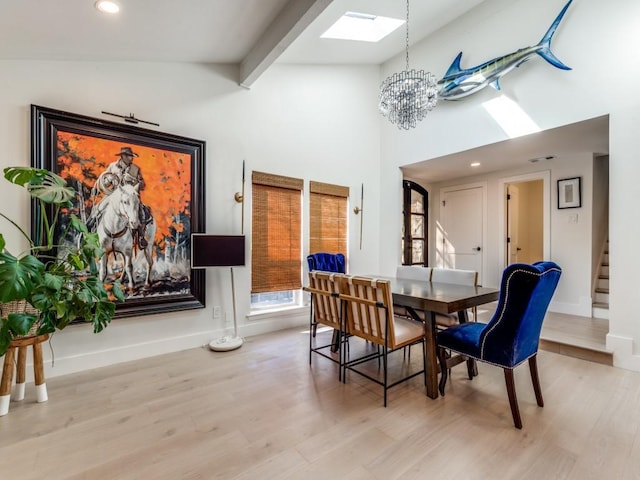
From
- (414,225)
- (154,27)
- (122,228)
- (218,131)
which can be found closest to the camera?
(154,27)

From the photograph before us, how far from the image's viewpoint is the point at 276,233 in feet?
12.7

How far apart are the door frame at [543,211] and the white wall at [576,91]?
0.92 ft

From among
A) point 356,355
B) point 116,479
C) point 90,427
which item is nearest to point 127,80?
point 90,427

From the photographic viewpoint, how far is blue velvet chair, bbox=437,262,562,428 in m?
1.81

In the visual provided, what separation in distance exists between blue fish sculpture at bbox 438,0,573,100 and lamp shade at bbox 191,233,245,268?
130 inches

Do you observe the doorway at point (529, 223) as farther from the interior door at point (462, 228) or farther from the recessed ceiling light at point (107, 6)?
the recessed ceiling light at point (107, 6)

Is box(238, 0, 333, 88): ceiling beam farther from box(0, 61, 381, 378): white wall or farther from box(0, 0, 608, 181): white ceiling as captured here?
box(0, 61, 381, 378): white wall

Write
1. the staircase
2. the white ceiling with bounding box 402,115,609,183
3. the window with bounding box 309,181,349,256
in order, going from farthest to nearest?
the window with bounding box 309,181,349,256, the staircase, the white ceiling with bounding box 402,115,609,183

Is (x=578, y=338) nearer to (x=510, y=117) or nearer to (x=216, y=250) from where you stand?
(x=510, y=117)

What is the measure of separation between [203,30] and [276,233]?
7.09ft

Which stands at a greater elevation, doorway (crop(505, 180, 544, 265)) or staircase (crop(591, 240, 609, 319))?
doorway (crop(505, 180, 544, 265))

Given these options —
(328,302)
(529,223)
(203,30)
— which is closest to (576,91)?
(328,302)

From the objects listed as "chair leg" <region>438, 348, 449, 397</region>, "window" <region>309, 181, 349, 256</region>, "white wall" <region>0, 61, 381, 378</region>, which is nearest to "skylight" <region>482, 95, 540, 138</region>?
"white wall" <region>0, 61, 381, 378</region>

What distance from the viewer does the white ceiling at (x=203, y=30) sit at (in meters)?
2.12
